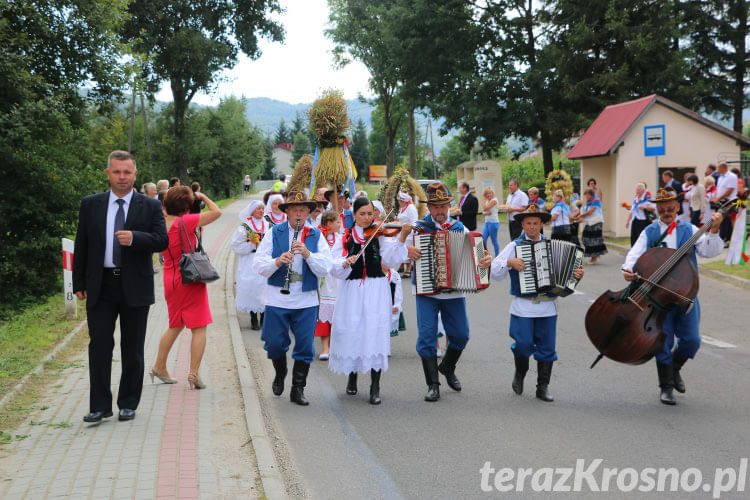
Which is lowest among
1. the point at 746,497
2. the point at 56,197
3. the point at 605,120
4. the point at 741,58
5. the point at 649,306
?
the point at 746,497

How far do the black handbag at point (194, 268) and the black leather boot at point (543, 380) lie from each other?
3.16 m

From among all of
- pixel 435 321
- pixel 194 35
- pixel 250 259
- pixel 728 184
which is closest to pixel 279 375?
pixel 435 321

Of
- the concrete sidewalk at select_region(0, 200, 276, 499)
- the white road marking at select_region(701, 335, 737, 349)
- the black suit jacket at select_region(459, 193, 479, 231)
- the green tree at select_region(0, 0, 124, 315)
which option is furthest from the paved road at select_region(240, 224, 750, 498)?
the black suit jacket at select_region(459, 193, 479, 231)

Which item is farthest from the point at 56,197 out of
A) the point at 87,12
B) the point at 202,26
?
the point at 202,26

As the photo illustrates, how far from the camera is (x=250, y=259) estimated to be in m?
11.4

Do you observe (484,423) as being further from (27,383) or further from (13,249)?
(13,249)

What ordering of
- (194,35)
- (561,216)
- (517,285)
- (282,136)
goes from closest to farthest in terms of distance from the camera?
(517,285) → (561,216) → (194,35) → (282,136)

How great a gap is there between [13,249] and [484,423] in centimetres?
1033

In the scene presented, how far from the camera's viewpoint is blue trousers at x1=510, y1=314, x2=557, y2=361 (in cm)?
734

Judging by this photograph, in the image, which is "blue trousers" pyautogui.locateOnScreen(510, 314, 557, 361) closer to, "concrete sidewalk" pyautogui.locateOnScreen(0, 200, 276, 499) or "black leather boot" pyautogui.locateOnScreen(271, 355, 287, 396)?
"black leather boot" pyautogui.locateOnScreen(271, 355, 287, 396)

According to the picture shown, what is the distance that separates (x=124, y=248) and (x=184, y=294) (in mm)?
1385

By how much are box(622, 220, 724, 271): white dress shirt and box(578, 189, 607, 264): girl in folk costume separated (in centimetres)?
1106

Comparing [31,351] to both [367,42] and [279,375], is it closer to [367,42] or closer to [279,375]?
[279,375]

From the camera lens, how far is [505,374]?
27.4ft
